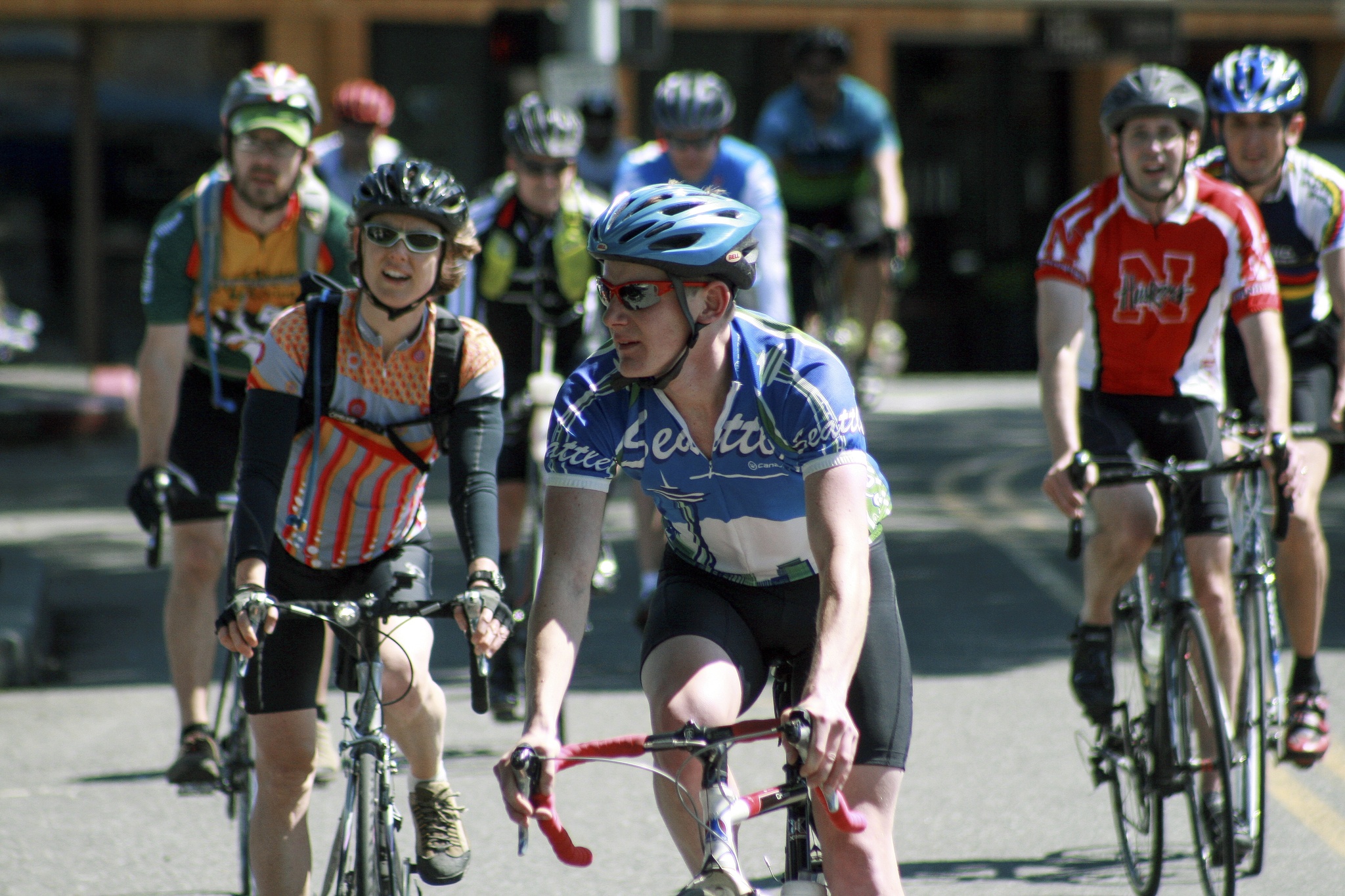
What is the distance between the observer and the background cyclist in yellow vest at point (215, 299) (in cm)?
568

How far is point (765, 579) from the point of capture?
392 centimetres

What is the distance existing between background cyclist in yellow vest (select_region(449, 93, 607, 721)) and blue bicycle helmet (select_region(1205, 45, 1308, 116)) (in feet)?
7.55

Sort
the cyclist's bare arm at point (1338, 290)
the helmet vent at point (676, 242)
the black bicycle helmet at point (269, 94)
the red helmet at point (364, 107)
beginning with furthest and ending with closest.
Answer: the red helmet at point (364, 107) → the cyclist's bare arm at point (1338, 290) → the black bicycle helmet at point (269, 94) → the helmet vent at point (676, 242)

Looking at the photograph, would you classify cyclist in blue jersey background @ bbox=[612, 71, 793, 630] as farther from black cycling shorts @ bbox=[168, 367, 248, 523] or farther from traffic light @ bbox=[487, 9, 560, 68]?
traffic light @ bbox=[487, 9, 560, 68]

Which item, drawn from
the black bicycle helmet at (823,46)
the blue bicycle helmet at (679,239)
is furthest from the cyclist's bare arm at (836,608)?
the black bicycle helmet at (823,46)

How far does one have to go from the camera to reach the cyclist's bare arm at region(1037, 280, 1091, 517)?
201 inches

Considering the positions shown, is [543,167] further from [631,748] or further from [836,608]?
[631,748]

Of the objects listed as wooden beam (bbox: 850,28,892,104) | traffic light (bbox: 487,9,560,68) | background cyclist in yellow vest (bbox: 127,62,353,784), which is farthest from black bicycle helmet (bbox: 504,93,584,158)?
wooden beam (bbox: 850,28,892,104)

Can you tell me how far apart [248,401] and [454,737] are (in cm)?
278

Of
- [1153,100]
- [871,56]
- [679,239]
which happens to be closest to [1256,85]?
[1153,100]

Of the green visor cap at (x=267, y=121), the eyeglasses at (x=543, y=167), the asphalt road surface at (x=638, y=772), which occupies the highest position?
the green visor cap at (x=267, y=121)

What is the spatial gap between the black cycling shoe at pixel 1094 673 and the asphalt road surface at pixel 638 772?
4.8 inches

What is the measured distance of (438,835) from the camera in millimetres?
4430

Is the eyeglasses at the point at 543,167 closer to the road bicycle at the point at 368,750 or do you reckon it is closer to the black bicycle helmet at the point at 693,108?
the black bicycle helmet at the point at 693,108
